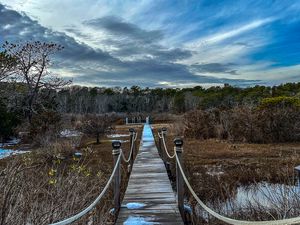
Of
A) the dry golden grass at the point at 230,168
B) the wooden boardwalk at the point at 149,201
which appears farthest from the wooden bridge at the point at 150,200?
the dry golden grass at the point at 230,168

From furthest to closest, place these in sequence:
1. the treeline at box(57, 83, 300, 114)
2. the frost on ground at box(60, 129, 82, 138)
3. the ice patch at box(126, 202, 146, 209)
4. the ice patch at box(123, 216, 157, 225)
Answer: the treeline at box(57, 83, 300, 114)
the frost on ground at box(60, 129, 82, 138)
the ice patch at box(126, 202, 146, 209)
the ice patch at box(123, 216, 157, 225)

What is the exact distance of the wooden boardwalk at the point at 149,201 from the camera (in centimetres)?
563

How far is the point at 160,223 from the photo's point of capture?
545 centimetres

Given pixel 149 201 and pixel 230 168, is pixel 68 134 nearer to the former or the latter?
pixel 230 168

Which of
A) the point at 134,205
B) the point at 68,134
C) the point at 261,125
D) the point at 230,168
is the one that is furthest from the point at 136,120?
the point at 134,205

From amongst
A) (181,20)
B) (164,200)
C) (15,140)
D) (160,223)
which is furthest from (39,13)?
(15,140)

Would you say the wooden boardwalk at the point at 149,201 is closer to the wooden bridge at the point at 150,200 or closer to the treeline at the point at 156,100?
the wooden bridge at the point at 150,200

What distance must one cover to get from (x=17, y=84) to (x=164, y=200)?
23.4 m

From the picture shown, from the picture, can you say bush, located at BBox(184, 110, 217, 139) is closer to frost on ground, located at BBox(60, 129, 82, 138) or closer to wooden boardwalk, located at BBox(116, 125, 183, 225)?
frost on ground, located at BBox(60, 129, 82, 138)

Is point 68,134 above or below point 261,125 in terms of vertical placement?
Answer: below

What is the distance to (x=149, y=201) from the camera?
670 centimetres

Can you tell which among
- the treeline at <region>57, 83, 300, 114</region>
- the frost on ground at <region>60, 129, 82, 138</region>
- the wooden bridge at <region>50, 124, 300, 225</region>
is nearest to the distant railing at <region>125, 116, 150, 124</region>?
the treeline at <region>57, 83, 300, 114</region>

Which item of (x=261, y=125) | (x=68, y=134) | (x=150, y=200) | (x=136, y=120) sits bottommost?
(x=136, y=120)

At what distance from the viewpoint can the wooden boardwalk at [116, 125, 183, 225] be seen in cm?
563
